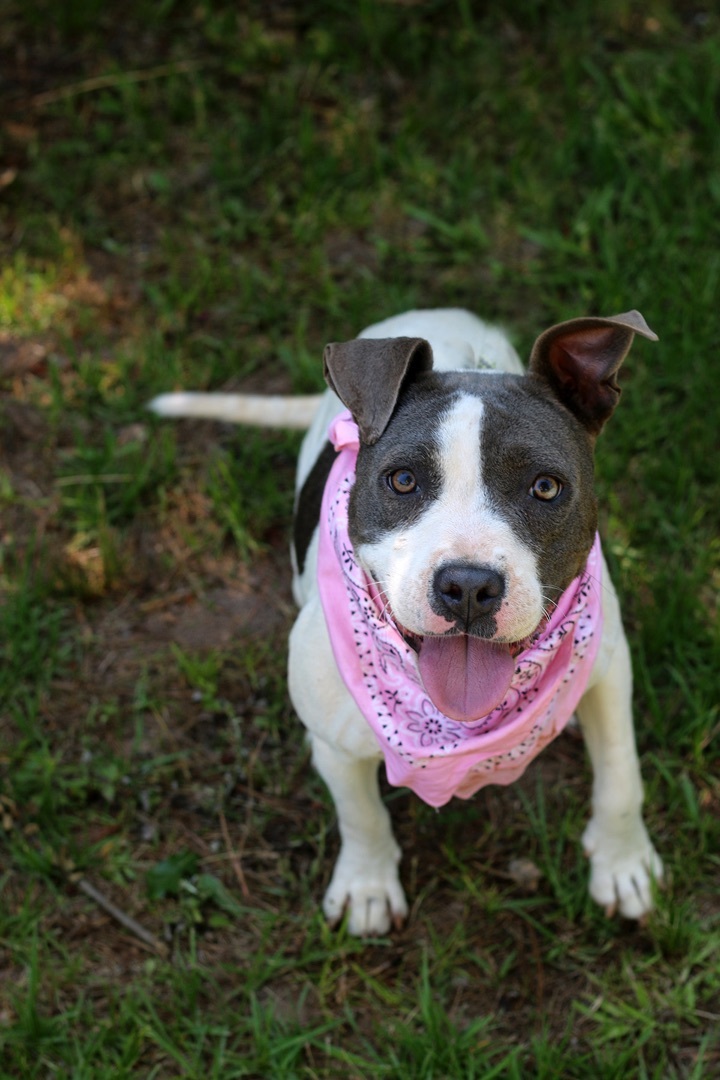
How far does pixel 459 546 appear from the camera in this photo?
307cm

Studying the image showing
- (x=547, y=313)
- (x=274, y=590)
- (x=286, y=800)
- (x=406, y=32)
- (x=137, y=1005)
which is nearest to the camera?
(x=137, y=1005)

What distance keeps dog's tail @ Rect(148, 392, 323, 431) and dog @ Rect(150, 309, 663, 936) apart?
1102 millimetres

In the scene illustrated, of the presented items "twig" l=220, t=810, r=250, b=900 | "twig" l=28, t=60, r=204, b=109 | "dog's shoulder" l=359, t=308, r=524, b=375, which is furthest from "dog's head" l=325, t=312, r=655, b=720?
"twig" l=28, t=60, r=204, b=109

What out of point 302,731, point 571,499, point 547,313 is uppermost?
point 571,499

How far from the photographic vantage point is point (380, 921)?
430 cm

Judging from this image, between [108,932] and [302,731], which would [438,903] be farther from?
[108,932]

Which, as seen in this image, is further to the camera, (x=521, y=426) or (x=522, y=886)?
(x=522, y=886)

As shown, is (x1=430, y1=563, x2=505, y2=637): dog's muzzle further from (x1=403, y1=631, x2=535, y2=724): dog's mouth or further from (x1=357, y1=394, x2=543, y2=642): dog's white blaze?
(x1=403, y1=631, x2=535, y2=724): dog's mouth

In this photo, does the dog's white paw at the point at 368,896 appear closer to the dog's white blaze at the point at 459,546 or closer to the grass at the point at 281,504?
the grass at the point at 281,504

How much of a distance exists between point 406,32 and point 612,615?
3898 mm

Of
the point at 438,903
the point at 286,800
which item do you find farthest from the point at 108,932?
the point at 438,903

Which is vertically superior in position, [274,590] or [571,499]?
[571,499]

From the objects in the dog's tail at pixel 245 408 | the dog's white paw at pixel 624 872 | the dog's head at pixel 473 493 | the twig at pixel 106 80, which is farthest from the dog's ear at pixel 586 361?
the twig at pixel 106 80

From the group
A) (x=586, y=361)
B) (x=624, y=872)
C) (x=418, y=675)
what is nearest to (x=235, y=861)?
(x=624, y=872)
